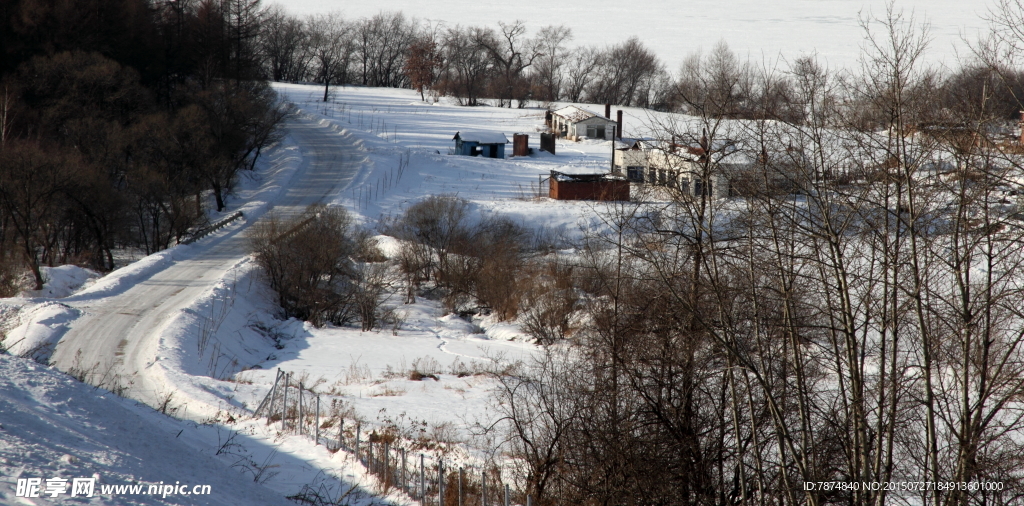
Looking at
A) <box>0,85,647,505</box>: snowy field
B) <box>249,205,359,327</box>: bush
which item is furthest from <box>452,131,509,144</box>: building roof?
<box>249,205,359,327</box>: bush

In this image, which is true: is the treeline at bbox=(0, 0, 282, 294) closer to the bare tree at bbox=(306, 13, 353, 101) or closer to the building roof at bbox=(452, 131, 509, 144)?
the building roof at bbox=(452, 131, 509, 144)

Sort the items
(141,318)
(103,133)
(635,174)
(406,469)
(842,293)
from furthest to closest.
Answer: (103,133)
(141,318)
(635,174)
(406,469)
(842,293)

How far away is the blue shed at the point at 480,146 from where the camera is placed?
59.7m

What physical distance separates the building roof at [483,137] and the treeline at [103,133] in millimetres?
17689

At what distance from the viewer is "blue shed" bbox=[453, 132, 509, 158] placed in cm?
5972

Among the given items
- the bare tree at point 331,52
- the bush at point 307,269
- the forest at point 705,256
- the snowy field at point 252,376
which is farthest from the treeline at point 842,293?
the bare tree at point 331,52

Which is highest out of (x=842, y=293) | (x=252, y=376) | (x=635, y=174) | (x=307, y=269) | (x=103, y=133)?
(x=103, y=133)

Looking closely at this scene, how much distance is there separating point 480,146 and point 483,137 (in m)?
0.83

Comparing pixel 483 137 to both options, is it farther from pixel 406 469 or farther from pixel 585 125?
pixel 406 469

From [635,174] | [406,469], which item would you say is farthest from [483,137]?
[406,469]

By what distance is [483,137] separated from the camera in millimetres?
60406

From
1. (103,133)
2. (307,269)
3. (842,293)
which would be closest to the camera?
(842,293)

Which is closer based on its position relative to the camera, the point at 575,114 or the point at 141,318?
the point at 141,318

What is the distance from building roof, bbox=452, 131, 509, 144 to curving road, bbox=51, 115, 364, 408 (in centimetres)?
2155
